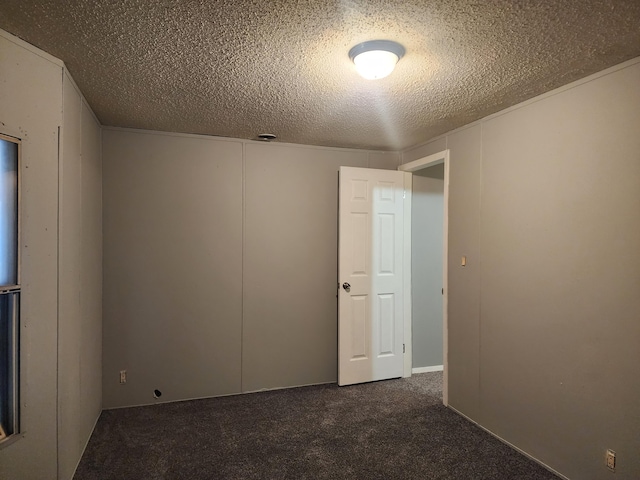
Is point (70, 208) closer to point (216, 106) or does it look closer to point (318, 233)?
point (216, 106)

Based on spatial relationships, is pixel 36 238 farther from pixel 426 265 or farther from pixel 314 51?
pixel 426 265

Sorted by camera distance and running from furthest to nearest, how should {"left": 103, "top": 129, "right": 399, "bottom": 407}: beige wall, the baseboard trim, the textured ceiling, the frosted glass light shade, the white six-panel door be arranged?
the white six-panel door, {"left": 103, "top": 129, "right": 399, "bottom": 407}: beige wall, the baseboard trim, the frosted glass light shade, the textured ceiling

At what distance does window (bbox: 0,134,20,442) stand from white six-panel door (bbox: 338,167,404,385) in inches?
105

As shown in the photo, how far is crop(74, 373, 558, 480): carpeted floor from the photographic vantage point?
8.25 ft

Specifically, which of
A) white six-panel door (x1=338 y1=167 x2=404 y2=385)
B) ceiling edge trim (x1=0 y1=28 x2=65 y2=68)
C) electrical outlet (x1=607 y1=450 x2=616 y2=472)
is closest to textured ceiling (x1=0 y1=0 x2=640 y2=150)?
ceiling edge trim (x1=0 y1=28 x2=65 y2=68)

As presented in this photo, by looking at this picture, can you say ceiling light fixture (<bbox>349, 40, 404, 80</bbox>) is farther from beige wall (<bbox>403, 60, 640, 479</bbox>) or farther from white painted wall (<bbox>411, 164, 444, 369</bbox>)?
white painted wall (<bbox>411, 164, 444, 369</bbox>)

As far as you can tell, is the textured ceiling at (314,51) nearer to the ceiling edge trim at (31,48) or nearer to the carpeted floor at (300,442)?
the ceiling edge trim at (31,48)

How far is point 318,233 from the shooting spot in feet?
13.5

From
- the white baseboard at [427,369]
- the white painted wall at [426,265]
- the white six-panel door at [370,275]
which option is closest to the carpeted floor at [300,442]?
the white six-panel door at [370,275]

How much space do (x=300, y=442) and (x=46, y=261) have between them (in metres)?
2.04

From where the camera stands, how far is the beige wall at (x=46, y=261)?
1.98m

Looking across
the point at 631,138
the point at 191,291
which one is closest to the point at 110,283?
the point at 191,291

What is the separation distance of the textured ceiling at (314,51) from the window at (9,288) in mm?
651

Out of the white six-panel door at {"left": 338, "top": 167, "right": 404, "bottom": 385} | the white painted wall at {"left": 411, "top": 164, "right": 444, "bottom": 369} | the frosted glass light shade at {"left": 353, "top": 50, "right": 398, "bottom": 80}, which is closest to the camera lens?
the frosted glass light shade at {"left": 353, "top": 50, "right": 398, "bottom": 80}
